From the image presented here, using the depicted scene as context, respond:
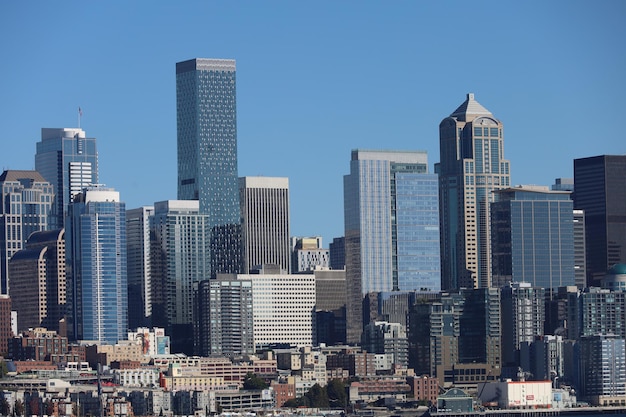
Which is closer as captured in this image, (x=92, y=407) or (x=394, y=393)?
(x=92, y=407)

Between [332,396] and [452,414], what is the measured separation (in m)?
17.1

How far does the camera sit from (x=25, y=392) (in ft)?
619

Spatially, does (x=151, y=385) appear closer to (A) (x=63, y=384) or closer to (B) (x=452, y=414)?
(A) (x=63, y=384)

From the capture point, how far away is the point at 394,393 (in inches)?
7751

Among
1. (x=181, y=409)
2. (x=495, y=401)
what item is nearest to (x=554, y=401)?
(x=495, y=401)

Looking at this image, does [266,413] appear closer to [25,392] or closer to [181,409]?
[181,409]

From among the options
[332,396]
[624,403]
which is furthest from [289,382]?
[624,403]

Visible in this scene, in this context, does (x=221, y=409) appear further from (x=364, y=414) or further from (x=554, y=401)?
(x=554, y=401)

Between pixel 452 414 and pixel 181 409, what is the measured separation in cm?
2400

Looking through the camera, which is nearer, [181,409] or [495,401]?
[181,409]

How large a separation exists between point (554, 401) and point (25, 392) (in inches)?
1930

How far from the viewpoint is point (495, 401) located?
19462cm

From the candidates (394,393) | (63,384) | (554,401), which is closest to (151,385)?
(63,384)

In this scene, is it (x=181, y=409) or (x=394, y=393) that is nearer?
(x=181, y=409)
